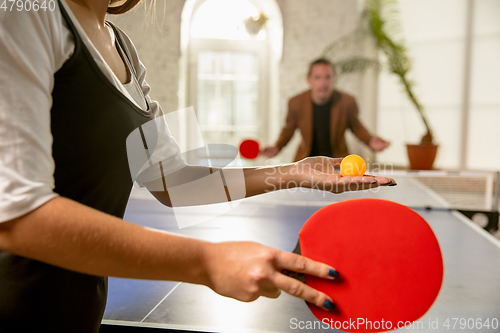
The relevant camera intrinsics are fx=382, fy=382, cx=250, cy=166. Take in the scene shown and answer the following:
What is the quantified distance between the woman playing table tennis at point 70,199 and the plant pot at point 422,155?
3.82 metres

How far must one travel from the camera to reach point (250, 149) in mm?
2260

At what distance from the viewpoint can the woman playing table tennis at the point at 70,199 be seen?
353 mm

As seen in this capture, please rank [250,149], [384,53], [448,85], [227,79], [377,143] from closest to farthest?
1. [250,149]
2. [377,143]
3. [384,53]
4. [448,85]
5. [227,79]

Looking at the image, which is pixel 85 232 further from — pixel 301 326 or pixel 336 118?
pixel 336 118

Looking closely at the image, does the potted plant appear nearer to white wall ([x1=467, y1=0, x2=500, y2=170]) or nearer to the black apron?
white wall ([x1=467, y1=0, x2=500, y2=170])

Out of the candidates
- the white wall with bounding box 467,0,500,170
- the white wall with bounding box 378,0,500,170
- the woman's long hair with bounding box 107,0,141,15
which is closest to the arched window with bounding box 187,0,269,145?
the white wall with bounding box 378,0,500,170

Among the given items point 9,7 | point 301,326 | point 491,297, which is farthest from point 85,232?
point 491,297

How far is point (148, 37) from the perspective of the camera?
489 centimetres

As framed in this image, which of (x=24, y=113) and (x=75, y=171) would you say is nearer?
(x=24, y=113)

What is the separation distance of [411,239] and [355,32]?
15.7 feet

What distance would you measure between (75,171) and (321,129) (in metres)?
3.03

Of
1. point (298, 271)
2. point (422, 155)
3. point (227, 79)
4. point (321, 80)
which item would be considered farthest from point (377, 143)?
point (227, 79)

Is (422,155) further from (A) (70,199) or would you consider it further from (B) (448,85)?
(A) (70,199)

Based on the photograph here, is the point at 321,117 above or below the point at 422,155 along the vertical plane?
above
